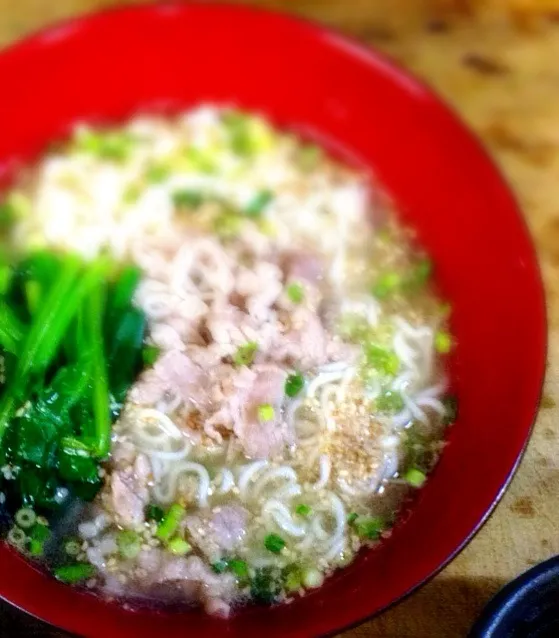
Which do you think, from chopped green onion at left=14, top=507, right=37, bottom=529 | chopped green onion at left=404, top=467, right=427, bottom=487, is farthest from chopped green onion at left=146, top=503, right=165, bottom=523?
chopped green onion at left=404, top=467, right=427, bottom=487

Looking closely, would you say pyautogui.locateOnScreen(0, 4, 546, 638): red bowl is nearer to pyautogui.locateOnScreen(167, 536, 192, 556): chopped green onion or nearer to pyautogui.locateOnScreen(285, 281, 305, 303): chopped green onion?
pyautogui.locateOnScreen(167, 536, 192, 556): chopped green onion

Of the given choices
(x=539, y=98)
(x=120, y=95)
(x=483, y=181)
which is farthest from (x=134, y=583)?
(x=539, y=98)

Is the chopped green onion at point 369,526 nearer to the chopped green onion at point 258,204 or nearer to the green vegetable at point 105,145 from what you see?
the chopped green onion at point 258,204

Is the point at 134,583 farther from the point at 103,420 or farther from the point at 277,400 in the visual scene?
the point at 277,400

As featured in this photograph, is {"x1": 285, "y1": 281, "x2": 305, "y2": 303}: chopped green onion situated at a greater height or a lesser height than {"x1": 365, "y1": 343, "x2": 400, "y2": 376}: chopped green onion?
greater

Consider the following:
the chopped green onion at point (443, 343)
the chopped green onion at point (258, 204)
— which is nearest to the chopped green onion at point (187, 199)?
the chopped green onion at point (258, 204)

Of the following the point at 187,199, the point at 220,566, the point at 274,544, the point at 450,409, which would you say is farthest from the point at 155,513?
the point at 187,199
